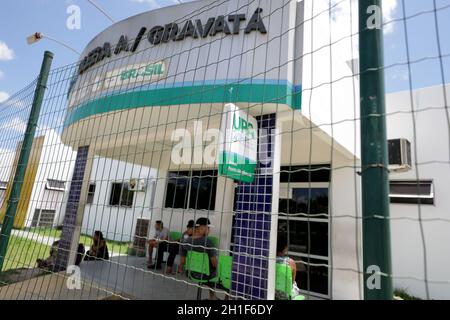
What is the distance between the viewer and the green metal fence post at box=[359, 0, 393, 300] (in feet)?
3.21

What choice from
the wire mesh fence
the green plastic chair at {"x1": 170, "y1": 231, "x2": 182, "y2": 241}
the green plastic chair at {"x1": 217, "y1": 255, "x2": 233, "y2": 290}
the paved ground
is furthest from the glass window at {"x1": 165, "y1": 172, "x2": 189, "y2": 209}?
the green plastic chair at {"x1": 217, "y1": 255, "x2": 233, "y2": 290}

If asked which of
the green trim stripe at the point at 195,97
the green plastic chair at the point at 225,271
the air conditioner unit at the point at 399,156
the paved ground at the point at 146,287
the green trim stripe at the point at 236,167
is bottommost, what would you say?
the paved ground at the point at 146,287

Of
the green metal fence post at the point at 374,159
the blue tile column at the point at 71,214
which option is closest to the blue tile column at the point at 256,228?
the green metal fence post at the point at 374,159

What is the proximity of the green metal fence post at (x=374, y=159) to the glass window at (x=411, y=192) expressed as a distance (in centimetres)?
466

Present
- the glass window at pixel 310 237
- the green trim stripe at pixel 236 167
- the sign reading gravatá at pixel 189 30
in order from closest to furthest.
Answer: the green trim stripe at pixel 236 167 → the sign reading gravatá at pixel 189 30 → the glass window at pixel 310 237

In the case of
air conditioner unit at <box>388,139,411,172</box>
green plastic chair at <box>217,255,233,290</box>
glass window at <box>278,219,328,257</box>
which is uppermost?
air conditioner unit at <box>388,139,411,172</box>

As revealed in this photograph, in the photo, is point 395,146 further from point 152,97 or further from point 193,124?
point 152,97

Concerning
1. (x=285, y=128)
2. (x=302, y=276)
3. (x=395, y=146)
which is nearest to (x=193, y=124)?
(x=285, y=128)

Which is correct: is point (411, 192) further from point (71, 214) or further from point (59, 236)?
point (59, 236)

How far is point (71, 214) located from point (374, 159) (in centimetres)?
587

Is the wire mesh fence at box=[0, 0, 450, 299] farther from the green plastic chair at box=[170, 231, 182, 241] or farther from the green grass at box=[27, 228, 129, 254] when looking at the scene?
the green plastic chair at box=[170, 231, 182, 241]

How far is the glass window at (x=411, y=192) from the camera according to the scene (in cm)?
488

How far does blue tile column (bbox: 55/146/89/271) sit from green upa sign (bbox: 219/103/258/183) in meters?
3.63

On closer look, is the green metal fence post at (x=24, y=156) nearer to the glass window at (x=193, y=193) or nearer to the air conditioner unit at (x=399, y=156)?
the glass window at (x=193, y=193)
